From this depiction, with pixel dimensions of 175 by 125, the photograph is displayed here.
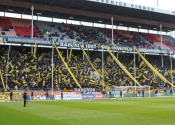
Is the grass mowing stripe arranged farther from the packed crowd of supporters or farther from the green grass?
the packed crowd of supporters

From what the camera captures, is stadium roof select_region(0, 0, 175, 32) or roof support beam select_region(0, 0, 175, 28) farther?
stadium roof select_region(0, 0, 175, 32)

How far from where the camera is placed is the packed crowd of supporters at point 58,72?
49.3 m

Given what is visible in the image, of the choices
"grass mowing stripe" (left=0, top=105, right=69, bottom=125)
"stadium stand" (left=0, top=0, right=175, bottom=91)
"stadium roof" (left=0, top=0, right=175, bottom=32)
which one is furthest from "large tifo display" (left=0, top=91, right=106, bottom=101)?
"grass mowing stripe" (left=0, top=105, right=69, bottom=125)

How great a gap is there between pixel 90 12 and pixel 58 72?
20006 millimetres

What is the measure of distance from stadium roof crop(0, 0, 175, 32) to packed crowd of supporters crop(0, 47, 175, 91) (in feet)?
29.5

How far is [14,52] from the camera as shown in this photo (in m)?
56.1

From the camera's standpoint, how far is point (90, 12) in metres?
66.9

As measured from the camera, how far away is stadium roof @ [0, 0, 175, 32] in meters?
59.8

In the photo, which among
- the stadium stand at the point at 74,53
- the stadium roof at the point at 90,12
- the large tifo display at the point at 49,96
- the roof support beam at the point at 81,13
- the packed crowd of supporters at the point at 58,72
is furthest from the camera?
the stadium roof at the point at 90,12

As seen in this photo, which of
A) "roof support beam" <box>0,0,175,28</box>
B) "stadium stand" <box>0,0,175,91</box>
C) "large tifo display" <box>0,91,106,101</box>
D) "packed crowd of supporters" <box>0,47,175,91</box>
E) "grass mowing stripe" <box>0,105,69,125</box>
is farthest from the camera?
"roof support beam" <box>0,0,175,28</box>

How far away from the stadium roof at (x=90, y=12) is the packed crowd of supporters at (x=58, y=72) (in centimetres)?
901

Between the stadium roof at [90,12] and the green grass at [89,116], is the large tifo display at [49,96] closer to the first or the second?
the green grass at [89,116]

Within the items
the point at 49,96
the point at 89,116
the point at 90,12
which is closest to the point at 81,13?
the point at 90,12

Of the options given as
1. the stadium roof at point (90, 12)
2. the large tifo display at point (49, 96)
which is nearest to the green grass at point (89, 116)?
the large tifo display at point (49, 96)
